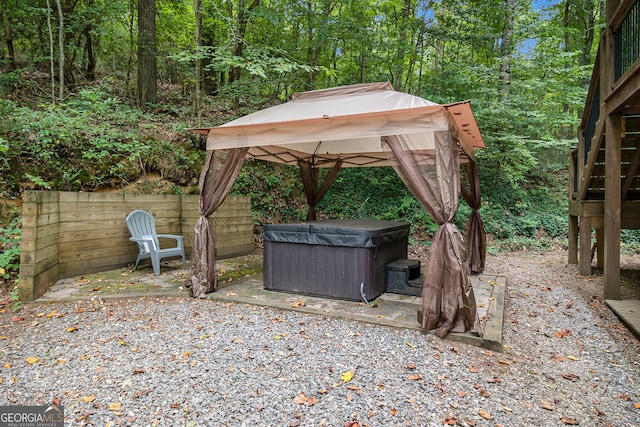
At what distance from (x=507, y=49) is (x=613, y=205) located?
552 cm

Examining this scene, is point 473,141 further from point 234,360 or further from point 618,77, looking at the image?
point 234,360

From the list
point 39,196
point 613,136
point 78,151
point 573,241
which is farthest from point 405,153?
point 78,151

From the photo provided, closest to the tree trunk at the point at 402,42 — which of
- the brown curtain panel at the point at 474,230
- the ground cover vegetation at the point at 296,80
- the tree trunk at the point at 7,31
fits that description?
the ground cover vegetation at the point at 296,80

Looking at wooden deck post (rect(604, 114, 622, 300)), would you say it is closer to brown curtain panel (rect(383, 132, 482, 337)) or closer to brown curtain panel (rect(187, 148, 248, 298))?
brown curtain panel (rect(383, 132, 482, 337))

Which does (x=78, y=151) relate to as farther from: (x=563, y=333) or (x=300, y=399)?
(x=563, y=333)

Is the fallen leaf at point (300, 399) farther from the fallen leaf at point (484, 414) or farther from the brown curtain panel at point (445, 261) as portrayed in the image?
the brown curtain panel at point (445, 261)

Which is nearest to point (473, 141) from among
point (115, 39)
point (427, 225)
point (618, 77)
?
point (618, 77)

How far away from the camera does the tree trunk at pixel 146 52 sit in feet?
23.9

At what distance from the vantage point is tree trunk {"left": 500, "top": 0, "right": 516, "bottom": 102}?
7.68 m

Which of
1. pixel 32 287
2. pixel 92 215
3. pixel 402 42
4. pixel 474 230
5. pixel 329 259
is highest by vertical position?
pixel 402 42

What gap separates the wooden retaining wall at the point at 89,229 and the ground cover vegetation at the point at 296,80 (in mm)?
755

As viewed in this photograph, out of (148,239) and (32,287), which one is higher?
(148,239)

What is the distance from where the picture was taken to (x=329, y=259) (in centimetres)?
385

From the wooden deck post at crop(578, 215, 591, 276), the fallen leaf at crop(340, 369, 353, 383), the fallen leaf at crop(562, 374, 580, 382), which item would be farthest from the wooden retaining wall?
the wooden deck post at crop(578, 215, 591, 276)
